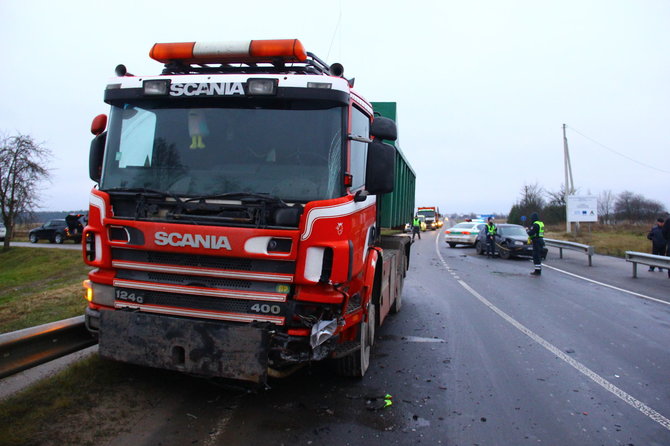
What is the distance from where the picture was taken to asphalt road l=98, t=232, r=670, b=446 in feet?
11.7

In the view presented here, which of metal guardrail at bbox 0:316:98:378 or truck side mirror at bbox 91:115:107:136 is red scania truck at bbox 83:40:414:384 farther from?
metal guardrail at bbox 0:316:98:378

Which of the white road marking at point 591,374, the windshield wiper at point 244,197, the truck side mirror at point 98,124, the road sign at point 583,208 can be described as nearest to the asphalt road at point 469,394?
the white road marking at point 591,374

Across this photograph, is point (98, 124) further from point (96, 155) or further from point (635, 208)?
point (635, 208)

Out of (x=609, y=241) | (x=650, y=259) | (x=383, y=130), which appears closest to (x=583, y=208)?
(x=609, y=241)

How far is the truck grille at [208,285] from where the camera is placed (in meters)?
3.70

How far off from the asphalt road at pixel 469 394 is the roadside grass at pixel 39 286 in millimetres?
5040

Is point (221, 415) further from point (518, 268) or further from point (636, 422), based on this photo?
point (518, 268)

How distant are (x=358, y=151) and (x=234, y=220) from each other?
56.7 inches

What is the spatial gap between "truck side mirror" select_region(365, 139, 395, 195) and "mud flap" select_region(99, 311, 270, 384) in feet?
5.52

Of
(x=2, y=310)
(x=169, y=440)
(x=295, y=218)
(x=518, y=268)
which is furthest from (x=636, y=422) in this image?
(x=518, y=268)

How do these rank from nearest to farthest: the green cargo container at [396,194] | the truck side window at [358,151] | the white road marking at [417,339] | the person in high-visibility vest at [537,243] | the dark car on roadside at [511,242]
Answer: the truck side window at [358,151] < the white road marking at [417,339] < the green cargo container at [396,194] < the person in high-visibility vest at [537,243] < the dark car on roadside at [511,242]

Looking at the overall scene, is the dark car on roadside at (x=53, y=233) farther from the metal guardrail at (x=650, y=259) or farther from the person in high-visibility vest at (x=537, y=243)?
the metal guardrail at (x=650, y=259)

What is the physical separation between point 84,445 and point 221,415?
39.5 inches

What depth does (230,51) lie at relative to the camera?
15.5 feet
